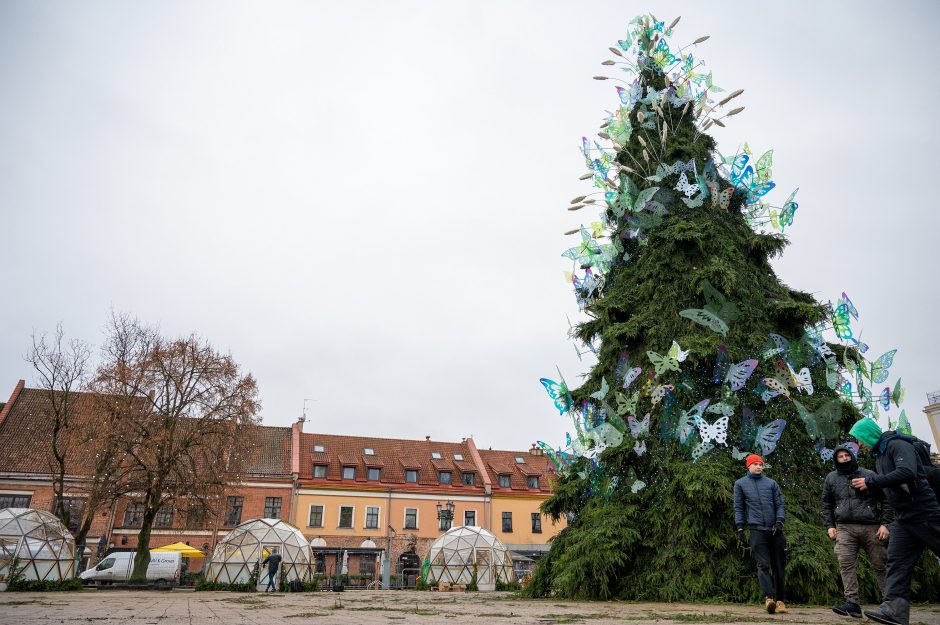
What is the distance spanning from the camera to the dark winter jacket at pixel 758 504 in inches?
247

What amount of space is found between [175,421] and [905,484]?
82.7 feet

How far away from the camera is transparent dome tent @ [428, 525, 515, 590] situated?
74.0 ft

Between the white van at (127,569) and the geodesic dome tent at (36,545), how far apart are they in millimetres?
5231

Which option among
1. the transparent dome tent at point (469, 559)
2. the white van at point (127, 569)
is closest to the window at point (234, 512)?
the white van at point (127, 569)

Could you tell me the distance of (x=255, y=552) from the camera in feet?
72.7

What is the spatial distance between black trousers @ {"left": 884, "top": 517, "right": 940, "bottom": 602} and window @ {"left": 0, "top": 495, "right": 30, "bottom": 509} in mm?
39803

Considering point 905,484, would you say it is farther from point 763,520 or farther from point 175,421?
point 175,421

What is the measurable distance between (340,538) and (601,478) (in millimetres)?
29755

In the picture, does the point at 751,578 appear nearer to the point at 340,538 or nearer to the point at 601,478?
the point at 601,478

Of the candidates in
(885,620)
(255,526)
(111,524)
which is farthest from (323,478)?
(885,620)

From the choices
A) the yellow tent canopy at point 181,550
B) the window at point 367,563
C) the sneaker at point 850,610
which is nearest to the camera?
the sneaker at point 850,610

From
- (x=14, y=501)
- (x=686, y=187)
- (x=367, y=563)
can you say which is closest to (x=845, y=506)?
(x=686, y=187)

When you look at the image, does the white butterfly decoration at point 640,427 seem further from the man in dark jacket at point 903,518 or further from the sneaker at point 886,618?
the sneaker at point 886,618

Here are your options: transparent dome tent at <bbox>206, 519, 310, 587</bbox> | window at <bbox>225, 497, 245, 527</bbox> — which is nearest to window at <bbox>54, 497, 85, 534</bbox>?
window at <bbox>225, 497, 245, 527</bbox>
